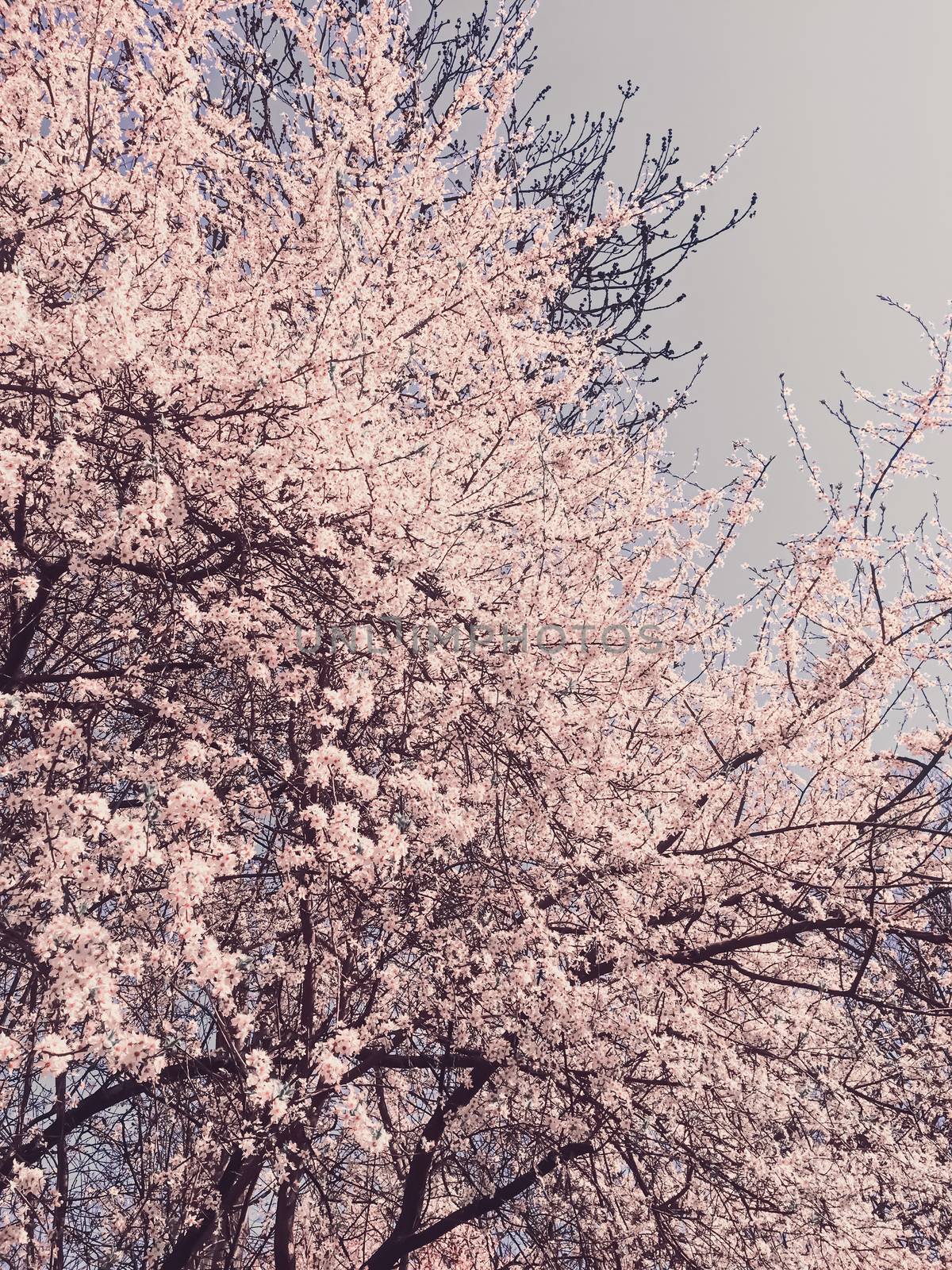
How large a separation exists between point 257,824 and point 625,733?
2170mm

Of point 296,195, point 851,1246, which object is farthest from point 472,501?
point 851,1246

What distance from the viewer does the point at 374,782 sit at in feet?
10.5

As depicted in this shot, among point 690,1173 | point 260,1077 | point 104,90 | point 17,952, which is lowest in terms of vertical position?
point 690,1173

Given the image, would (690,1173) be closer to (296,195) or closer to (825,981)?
(825,981)

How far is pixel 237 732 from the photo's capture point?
4.06 m

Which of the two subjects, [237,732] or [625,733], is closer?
[237,732]

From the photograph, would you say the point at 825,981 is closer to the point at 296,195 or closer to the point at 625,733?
the point at 625,733

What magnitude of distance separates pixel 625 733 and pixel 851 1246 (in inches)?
119

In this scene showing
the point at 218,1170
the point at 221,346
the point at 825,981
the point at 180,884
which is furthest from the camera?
the point at 825,981

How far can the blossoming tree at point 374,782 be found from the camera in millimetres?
3344

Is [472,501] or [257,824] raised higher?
[472,501]

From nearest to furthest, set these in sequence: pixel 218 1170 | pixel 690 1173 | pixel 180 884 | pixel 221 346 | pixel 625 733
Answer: pixel 180 884 < pixel 221 346 < pixel 218 1170 < pixel 690 1173 < pixel 625 733

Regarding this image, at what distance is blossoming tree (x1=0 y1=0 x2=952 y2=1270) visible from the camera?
3344 mm

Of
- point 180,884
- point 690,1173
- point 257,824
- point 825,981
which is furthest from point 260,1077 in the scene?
point 825,981
